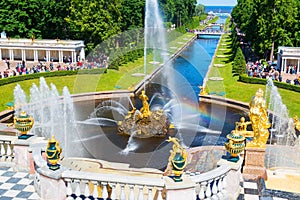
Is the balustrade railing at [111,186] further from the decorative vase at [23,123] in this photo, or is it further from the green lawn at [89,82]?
the green lawn at [89,82]

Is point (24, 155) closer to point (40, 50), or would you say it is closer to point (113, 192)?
point (113, 192)

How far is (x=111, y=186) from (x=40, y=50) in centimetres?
5337

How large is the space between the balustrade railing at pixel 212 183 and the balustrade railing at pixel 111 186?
1.16 meters

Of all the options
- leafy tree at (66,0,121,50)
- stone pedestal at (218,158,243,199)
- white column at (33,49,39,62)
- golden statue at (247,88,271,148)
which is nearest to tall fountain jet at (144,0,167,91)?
leafy tree at (66,0,121,50)

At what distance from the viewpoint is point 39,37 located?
67125mm

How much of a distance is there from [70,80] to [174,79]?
13.6 meters

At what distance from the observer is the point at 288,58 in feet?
177

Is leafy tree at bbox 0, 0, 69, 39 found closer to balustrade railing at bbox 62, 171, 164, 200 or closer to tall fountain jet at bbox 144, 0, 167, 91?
tall fountain jet at bbox 144, 0, 167, 91

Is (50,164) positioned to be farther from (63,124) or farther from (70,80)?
(70,80)

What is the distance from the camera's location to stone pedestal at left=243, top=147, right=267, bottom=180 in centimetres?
1664

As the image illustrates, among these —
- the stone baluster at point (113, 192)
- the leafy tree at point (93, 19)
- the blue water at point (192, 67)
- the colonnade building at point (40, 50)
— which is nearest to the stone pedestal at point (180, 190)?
the stone baluster at point (113, 192)

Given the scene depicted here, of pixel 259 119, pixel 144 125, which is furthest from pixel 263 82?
pixel 259 119

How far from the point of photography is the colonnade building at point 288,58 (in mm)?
53594

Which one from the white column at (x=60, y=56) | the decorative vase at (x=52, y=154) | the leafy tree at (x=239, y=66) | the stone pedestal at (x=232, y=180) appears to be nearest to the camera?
the decorative vase at (x=52, y=154)
